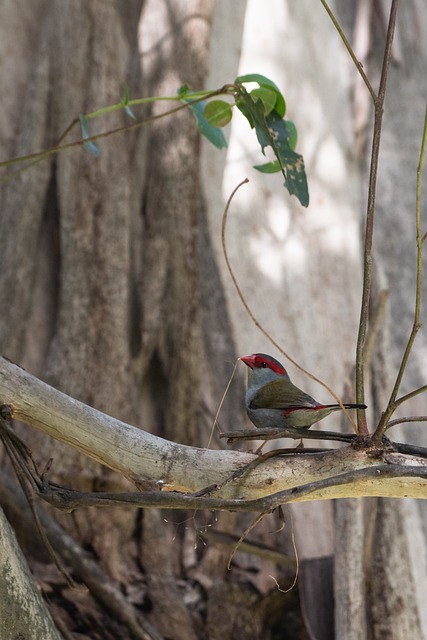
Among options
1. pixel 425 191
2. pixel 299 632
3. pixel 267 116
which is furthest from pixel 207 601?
pixel 425 191

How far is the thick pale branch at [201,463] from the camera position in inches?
68.9

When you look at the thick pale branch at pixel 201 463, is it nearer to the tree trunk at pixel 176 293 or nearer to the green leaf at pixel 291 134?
the green leaf at pixel 291 134

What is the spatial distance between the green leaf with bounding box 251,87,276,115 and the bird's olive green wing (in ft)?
2.59

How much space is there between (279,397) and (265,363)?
1.37 feet

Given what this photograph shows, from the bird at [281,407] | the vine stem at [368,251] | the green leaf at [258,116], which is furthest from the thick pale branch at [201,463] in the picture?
the green leaf at [258,116]

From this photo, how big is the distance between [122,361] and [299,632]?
1358 mm

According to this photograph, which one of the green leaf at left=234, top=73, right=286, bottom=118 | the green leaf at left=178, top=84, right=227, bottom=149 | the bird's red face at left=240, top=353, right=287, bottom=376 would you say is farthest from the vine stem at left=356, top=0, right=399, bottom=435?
the bird's red face at left=240, top=353, right=287, bottom=376

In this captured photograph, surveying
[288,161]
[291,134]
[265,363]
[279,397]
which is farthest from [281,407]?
[291,134]

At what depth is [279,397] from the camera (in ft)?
7.88

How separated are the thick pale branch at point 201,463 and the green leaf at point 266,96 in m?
0.98

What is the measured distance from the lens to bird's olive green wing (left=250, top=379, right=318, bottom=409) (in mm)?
2355

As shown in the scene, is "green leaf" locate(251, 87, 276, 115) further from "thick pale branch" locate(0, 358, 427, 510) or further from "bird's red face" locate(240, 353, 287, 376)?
"thick pale branch" locate(0, 358, 427, 510)

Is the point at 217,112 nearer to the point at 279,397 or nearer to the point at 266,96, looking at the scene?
the point at 266,96

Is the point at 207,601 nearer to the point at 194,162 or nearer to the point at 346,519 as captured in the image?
the point at 346,519
